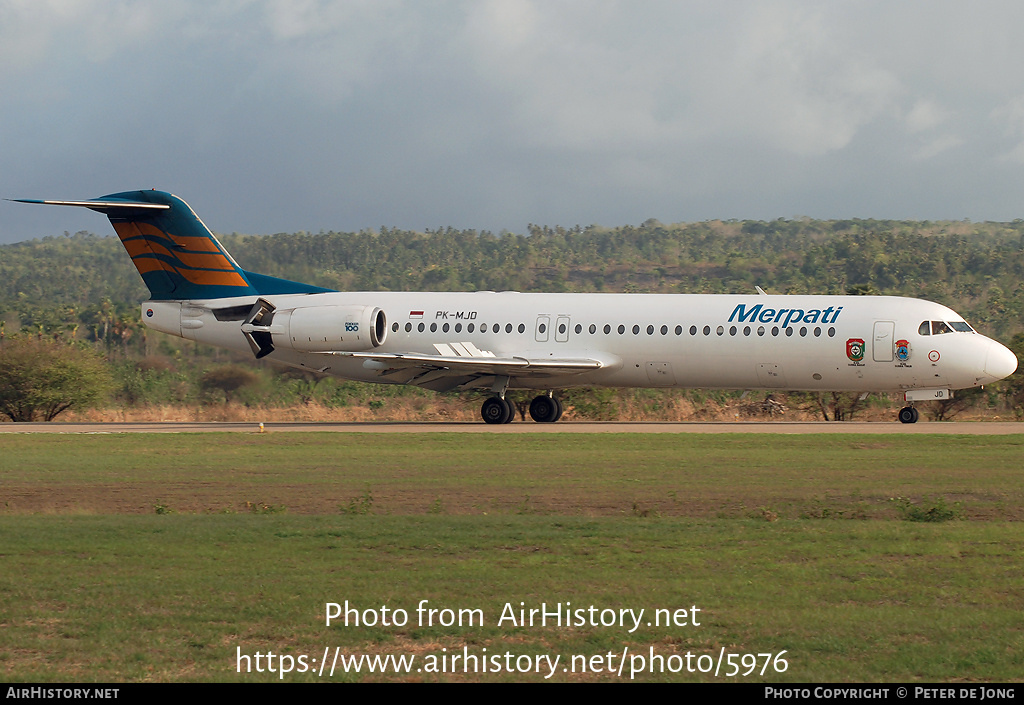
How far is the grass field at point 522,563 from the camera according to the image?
7.97m

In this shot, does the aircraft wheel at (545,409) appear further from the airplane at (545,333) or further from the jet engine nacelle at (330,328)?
the jet engine nacelle at (330,328)

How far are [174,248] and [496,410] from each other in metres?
10.0

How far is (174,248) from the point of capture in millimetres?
33031

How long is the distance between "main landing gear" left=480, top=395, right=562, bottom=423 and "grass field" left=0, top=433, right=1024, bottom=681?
10.9 m

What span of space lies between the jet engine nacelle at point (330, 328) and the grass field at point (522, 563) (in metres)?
11.1

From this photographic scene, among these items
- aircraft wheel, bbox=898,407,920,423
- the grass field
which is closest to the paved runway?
aircraft wheel, bbox=898,407,920,423

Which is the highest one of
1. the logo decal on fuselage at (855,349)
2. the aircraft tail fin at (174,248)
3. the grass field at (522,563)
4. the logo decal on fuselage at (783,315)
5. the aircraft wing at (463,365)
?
the aircraft tail fin at (174,248)

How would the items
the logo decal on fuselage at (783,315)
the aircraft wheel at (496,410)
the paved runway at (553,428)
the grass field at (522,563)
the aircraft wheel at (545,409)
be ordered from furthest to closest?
1. the aircraft wheel at (545,409)
2. the aircraft wheel at (496,410)
3. the logo decal on fuselage at (783,315)
4. the paved runway at (553,428)
5. the grass field at (522,563)

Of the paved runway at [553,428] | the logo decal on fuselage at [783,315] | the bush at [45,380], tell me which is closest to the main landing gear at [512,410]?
the paved runway at [553,428]

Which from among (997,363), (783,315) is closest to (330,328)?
(783,315)

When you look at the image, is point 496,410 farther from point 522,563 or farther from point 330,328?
point 522,563

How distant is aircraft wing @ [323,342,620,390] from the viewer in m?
30.1

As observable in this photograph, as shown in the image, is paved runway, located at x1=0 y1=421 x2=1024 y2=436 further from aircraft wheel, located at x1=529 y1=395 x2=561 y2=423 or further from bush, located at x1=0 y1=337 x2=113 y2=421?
bush, located at x1=0 y1=337 x2=113 y2=421
